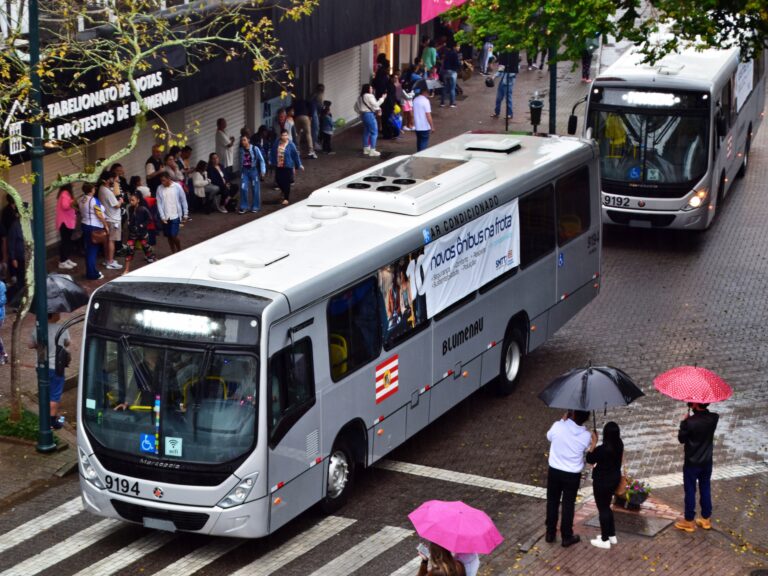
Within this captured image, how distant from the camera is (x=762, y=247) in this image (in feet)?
87.6

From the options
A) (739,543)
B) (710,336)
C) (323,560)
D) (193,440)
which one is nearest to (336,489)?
(323,560)

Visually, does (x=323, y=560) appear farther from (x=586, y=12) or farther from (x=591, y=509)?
(x=586, y=12)

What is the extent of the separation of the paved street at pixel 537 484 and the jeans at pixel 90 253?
6.88m

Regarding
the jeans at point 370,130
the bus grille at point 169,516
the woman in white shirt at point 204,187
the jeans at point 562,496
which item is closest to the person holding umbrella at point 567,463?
the jeans at point 562,496

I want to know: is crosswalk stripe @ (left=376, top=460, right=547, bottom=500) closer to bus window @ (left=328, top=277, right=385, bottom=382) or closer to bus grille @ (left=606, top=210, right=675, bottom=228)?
bus window @ (left=328, top=277, right=385, bottom=382)

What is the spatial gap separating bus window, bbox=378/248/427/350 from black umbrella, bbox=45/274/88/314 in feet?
12.5

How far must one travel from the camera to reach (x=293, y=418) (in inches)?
523

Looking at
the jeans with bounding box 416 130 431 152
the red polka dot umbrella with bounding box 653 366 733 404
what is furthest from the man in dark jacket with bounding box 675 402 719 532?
the jeans with bounding box 416 130 431 152

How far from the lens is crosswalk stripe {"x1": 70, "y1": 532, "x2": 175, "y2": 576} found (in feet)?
43.3

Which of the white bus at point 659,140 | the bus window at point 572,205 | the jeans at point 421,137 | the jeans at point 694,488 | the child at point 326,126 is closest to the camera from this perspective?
the jeans at point 694,488

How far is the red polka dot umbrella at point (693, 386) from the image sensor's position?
13.1 m

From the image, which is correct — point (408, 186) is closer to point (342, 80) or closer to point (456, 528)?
point (456, 528)

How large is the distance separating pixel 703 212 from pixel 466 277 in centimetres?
1048

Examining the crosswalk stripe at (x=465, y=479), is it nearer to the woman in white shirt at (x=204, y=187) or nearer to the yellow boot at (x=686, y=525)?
the yellow boot at (x=686, y=525)
